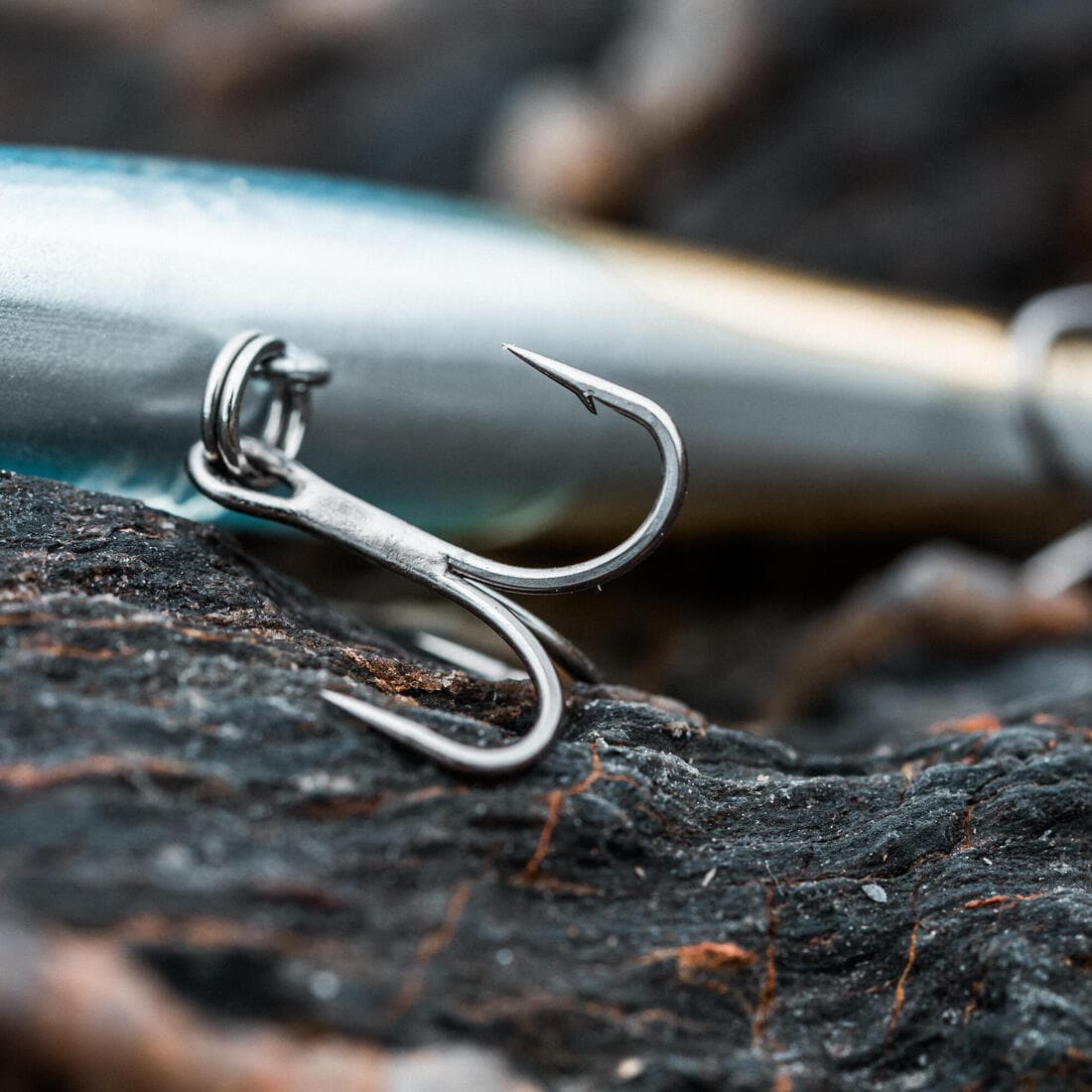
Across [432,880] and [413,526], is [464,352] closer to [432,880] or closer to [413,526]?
[413,526]

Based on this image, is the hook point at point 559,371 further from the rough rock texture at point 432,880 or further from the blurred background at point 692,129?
the blurred background at point 692,129

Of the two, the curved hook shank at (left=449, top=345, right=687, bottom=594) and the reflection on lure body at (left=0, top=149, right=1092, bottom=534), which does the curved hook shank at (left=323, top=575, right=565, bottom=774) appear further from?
the reflection on lure body at (left=0, top=149, right=1092, bottom=534)

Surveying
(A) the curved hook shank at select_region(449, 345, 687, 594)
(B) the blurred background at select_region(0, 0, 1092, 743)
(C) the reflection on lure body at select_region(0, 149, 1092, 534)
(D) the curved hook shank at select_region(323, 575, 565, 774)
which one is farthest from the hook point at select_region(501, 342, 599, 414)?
(B) the blurred background at select_region(0, 0, 1092, 743)

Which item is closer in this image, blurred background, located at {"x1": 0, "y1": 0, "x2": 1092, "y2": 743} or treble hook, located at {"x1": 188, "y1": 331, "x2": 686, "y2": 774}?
treble hook, located at {"x1": 188, "y1": 331, "x2": 686, "y2": 774}

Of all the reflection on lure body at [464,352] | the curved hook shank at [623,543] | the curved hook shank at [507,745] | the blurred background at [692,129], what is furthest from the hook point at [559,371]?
the blurred background at [692,129]

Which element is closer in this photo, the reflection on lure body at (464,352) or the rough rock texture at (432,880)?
the rough rock texture at (432,880)


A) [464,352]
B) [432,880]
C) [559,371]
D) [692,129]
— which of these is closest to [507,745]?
[432,880]

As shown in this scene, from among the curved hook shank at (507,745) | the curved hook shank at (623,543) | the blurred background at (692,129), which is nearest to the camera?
the curved hook shank at (507,745)

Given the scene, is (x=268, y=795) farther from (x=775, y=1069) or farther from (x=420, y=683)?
(x=775, y=1069)

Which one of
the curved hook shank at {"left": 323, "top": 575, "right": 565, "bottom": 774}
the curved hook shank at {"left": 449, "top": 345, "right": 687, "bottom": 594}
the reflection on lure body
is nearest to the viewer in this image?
the curved hook shank at {"left": 323, "top": 575, "right": 565, "bottom": 774}
